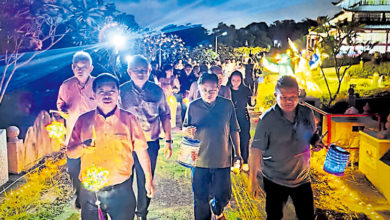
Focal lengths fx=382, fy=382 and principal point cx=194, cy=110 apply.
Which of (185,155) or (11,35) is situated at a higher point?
(11,35)

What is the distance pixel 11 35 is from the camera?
7375 millimetres

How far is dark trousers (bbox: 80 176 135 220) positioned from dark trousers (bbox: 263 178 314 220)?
4.70ft

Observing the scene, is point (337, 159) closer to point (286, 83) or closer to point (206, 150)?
point (286, 83)

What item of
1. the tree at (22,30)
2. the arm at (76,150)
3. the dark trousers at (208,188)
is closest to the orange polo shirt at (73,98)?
the arm at (76,150)

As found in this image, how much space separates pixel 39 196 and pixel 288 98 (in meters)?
4.13

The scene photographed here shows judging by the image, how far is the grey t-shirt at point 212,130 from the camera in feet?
15.0

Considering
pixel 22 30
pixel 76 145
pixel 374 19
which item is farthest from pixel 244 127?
pixel 374 19

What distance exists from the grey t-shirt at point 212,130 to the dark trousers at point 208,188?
9cm

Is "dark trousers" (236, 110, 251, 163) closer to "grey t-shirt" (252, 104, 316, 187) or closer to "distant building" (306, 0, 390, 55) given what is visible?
"grey t-shirt" (252, 104, 316, 187)

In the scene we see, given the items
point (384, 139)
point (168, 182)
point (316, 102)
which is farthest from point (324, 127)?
point (168, 182)

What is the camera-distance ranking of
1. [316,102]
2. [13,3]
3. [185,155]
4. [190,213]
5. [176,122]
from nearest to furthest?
[185,155], [190,213], [13,3], [316,102], [176,122]

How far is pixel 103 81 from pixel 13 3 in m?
4.43

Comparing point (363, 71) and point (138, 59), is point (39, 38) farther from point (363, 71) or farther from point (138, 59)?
point (363, 71)

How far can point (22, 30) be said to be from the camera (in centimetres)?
763
